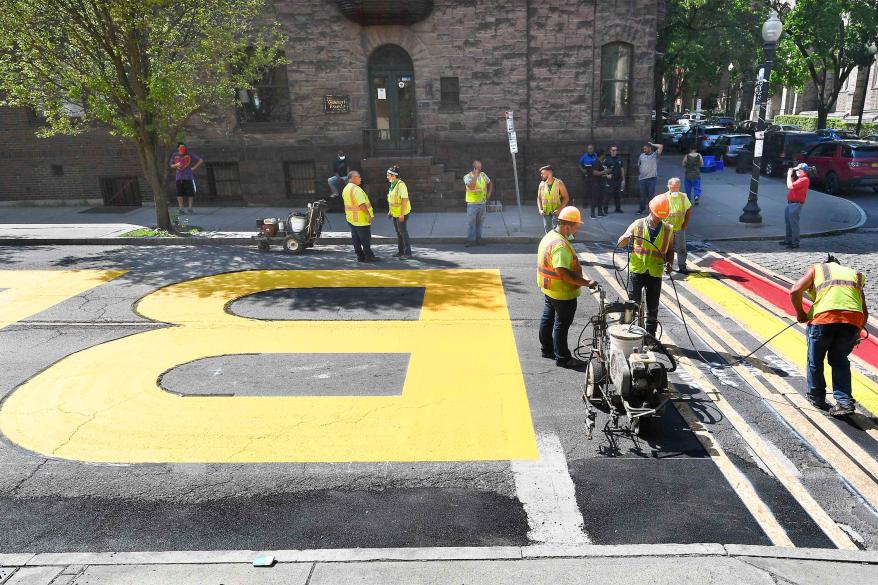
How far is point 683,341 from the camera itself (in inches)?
321

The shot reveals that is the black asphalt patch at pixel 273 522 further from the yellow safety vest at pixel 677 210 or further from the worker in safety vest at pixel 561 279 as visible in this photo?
the yellow safety vest at pixel 677 210

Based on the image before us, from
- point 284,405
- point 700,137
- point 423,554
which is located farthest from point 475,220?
point 700,137

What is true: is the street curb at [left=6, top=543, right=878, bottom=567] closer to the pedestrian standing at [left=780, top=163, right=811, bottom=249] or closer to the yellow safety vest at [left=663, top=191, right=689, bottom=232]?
the yellow safety vest at [left=663, top=191, right=689, bottom=232]

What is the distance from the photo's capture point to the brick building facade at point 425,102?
17.9 meters

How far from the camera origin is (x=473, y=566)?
13.8 ft

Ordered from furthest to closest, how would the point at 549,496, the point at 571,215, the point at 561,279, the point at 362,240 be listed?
the point at 362,240, the point at 561,279, the point at 571,215, the point at 549,496

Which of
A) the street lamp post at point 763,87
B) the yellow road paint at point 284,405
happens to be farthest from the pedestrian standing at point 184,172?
the street lamp post at point 763,87

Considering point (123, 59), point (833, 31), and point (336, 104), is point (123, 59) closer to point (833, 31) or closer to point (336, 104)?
point (336, 104)

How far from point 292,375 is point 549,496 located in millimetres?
3573

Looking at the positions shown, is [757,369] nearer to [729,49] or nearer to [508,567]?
[508,567]

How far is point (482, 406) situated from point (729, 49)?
92.7ft

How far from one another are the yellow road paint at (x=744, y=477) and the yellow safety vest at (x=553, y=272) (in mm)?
1603

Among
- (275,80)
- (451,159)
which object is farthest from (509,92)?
(275,80)

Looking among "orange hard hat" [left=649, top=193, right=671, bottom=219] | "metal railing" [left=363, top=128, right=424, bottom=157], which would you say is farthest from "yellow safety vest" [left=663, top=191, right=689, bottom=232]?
"metal railing" [left=363, top=128, right=424, bottom=157]
